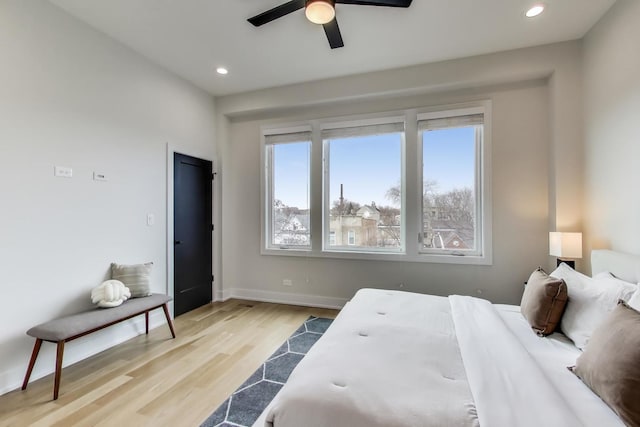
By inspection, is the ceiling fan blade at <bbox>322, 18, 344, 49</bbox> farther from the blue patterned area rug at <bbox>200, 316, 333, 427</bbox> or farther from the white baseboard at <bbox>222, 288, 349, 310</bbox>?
the white baseboard at <bbox>222, 288, 349, 310</bbox>

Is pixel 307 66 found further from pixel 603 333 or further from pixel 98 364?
pixel 98 364

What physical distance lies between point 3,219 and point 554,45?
5132mm

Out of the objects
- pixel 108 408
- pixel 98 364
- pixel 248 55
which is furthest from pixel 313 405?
pixel 248 55

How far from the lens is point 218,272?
4223mm

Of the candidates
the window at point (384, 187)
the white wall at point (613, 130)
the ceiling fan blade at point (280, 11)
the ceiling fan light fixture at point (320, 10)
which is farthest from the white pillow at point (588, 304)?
the ceiling fan blade at point (280, 11)

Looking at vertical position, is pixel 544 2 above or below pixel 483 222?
above

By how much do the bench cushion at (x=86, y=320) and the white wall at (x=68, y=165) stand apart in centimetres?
29

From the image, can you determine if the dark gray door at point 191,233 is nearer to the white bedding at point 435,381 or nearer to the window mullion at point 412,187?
the white bedding at point 435,381

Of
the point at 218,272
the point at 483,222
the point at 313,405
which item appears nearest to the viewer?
the point at 313,405

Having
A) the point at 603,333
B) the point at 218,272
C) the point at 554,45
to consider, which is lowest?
the point at 218,272

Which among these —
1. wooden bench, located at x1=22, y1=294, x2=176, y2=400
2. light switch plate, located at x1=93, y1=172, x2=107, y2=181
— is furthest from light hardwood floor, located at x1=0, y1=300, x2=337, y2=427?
light switch plate, located at x1=93, y1=172, x2=107, y2=181

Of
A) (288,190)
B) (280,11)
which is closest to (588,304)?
(280,11)

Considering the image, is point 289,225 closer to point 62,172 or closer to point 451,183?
point 451,183

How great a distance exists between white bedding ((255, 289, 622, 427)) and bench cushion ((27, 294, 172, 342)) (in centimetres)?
177
